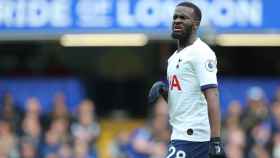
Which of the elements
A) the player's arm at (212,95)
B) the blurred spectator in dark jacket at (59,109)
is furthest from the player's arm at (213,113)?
the blurred spectator in dark jacket at (59,109)

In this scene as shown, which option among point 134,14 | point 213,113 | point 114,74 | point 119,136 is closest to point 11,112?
point 119,136

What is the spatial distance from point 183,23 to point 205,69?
1.32ft

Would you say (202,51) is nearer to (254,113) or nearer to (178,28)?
(178,28)

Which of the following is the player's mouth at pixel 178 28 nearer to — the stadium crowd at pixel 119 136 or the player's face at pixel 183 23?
the player's face at pixel 183 23

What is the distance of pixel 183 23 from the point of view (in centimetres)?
710

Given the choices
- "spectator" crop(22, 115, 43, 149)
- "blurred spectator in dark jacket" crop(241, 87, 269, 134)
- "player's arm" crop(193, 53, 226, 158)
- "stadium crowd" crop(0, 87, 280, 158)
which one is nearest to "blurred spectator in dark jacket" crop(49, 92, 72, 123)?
"stadium crowd" crop(0, 87, 280, 158)

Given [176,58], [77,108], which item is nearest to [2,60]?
[77,108]

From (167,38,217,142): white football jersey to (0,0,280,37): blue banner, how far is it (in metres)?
7.49

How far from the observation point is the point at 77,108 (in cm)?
1454

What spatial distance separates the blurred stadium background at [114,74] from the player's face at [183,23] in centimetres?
648

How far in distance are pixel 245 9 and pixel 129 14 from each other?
1821 millimetres

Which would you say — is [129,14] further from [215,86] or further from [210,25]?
[215,86]

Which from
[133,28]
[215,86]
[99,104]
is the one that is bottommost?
→ [99,104]

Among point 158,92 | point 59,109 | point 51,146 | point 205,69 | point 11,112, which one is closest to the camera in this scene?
point 205,69
